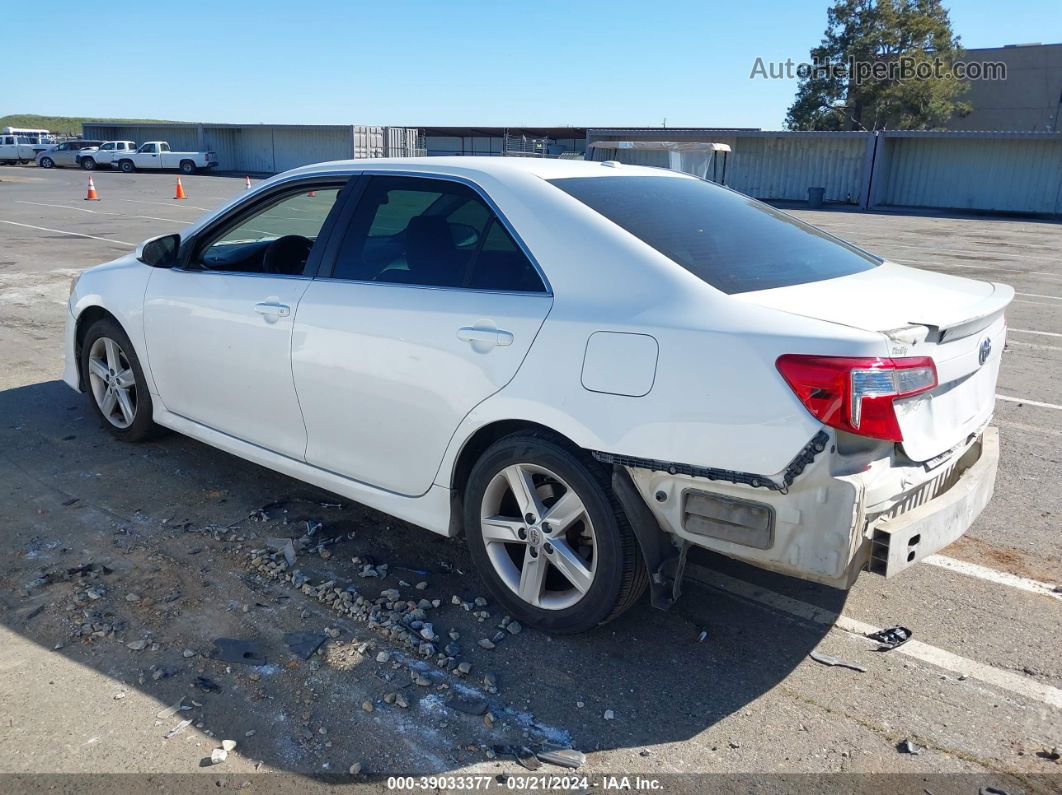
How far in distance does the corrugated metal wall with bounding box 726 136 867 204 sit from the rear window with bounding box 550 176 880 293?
35.0 metres

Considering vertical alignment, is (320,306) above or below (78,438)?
above

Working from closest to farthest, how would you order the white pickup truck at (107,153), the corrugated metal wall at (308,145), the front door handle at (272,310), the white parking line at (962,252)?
the front door handle at (272,310) → the white parking line at (962,252) → the corrugated metal wall at (308,145) → the white pickup truck at (107,153)

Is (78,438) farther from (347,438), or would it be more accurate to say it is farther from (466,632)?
(466,632)

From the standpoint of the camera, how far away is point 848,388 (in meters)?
2.60

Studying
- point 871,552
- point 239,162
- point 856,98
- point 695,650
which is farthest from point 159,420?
point 856,98

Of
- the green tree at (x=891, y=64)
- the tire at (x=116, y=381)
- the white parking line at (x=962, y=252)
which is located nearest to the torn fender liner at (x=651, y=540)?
the tire at (x=116, y=381)

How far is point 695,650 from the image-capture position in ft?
10.8

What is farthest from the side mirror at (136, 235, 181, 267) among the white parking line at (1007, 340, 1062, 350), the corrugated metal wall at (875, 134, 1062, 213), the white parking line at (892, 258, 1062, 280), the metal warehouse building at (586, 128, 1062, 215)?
the corrugated metal wall at (875, 134, 1062, 213)

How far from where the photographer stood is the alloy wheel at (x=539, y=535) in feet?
10.5

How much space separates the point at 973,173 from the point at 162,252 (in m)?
36.6

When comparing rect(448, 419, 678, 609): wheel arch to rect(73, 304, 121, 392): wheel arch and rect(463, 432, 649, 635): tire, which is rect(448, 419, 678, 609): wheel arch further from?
rect(73, 304, 121, 392): wheel arch

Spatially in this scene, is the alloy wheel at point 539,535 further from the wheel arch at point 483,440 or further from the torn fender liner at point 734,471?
the torn fender liner at point 734,471

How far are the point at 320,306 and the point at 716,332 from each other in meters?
1.87

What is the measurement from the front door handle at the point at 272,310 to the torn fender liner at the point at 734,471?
176 centimetres
